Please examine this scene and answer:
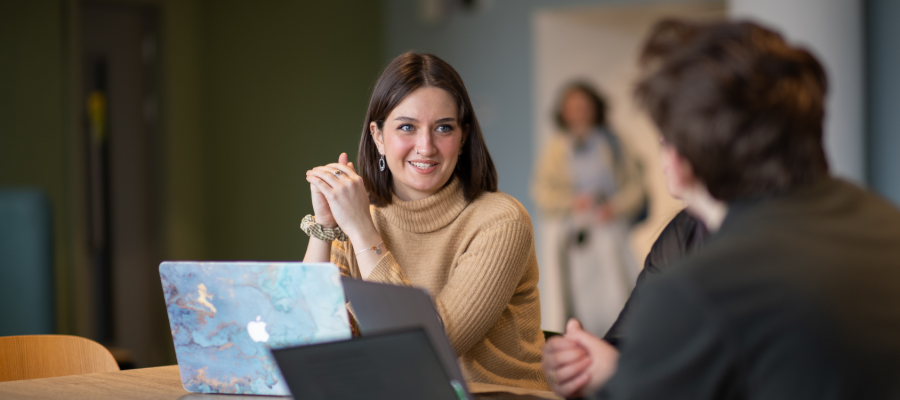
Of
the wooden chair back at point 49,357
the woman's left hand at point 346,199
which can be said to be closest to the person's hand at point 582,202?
the woman's left hand at point 346,199

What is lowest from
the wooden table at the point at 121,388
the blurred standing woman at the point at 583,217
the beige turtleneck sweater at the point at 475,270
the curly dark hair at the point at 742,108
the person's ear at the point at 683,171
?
the blurred standing woman at the point at 583,217

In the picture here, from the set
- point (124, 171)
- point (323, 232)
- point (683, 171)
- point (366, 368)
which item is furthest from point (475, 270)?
point (124, 171)

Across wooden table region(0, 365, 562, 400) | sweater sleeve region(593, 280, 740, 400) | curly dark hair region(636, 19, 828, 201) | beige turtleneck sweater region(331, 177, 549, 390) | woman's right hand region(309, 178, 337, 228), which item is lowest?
wooden table region(0, 365, 562, 400)

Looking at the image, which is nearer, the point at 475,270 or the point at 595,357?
the point at 595,357

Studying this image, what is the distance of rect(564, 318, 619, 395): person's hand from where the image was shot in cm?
113

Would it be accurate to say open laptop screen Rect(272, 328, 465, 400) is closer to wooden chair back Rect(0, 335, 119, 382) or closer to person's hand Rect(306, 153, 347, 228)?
person's hand Rect(306, 153, 347, 228)

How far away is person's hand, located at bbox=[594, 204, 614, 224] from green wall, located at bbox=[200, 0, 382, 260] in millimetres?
1487

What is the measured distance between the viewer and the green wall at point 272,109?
4242 millimetres

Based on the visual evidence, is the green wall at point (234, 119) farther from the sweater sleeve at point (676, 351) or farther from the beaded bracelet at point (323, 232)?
the sweater sleeve at point (676, 351)

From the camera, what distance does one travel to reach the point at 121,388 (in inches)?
56.1

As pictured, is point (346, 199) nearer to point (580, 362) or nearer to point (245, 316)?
point (245, 316)

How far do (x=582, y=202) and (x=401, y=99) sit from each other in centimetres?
288

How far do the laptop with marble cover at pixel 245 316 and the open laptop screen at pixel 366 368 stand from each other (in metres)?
0.21

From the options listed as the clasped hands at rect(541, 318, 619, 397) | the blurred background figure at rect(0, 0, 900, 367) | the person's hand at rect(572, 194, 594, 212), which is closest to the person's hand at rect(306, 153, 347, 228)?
the clasped hands at rect(541, 318, 619, 397)
